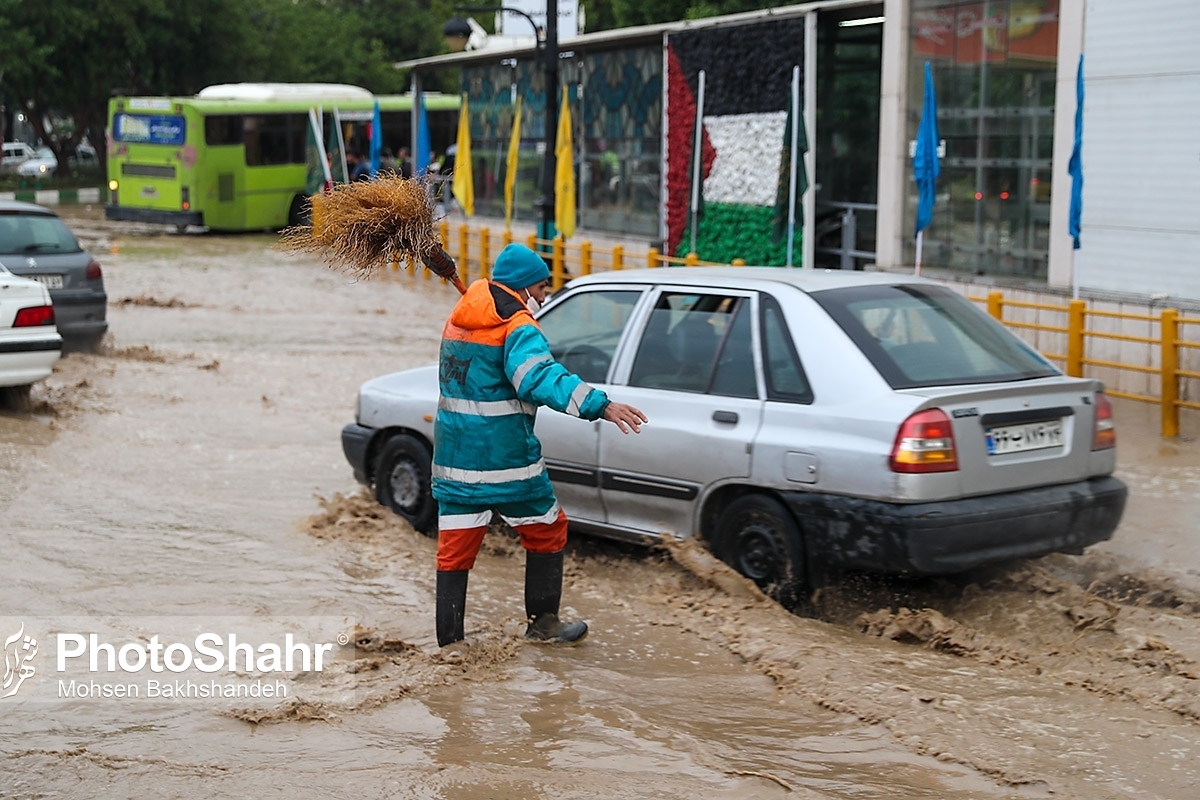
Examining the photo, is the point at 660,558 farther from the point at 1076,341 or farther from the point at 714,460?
the point at 1076,341

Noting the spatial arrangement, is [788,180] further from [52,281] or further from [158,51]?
[158,51]

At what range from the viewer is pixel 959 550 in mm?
5805

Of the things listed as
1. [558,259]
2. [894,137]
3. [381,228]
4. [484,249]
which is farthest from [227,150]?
[381,228]

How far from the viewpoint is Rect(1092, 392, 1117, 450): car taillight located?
20.9ft

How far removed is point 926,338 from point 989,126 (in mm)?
9251

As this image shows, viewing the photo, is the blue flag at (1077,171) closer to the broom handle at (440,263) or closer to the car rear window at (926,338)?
the car rear window at (926,338)

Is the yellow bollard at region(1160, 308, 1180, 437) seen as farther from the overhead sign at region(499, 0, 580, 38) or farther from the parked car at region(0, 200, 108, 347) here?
the overhead sign at region(499, 0, 580, 38)

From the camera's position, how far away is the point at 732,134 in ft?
63.4

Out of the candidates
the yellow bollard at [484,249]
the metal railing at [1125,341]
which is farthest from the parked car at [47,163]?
the metal railing at [1125,341]

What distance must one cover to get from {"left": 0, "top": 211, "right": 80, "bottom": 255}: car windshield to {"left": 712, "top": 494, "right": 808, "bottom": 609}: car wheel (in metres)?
10.3

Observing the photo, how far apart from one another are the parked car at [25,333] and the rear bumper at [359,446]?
13.3ft

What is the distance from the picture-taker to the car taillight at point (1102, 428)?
6.38 m

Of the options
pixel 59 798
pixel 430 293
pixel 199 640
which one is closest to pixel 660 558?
pixel 199 640

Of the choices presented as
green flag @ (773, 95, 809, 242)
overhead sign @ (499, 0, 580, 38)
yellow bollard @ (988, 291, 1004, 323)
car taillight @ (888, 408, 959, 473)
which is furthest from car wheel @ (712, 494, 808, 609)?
overhead sign @ (499, 0, 580, 38)
